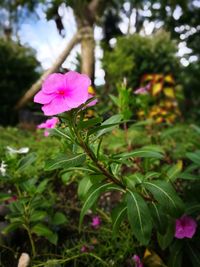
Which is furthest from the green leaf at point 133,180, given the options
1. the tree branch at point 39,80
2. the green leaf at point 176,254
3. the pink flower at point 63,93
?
the tree branch at point 39,80

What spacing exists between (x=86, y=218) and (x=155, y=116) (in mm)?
3681

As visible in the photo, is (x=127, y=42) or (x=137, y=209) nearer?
(x=137, y=209)

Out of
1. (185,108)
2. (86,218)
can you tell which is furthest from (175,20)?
(185,108)

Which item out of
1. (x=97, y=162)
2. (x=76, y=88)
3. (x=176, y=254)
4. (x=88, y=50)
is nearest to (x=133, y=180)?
(x=97, y=162)

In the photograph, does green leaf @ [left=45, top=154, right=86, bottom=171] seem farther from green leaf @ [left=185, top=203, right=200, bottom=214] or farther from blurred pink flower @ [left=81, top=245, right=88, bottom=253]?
blurred pink flower @ [left=81, top=245, right=88, bottom=253]

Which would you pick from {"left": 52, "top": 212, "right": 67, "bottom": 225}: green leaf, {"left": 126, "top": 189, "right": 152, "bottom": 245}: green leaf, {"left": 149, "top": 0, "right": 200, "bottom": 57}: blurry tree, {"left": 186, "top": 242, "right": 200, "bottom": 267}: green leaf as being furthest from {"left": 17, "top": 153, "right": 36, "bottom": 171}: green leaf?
{"left": 149, "top": 0, "right": 200, "bottom": 57}: blurry tree

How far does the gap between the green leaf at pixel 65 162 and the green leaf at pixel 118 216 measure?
0.37 metres

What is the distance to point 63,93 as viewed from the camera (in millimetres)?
1268

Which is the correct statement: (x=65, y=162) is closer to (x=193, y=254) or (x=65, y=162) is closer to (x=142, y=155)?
(x=142, y=155)

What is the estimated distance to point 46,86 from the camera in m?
1.28

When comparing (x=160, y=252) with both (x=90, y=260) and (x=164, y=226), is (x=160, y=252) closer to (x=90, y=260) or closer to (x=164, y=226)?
(x=90, y=260)

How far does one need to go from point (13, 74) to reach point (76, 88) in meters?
6.63

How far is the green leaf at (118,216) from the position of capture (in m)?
1.60

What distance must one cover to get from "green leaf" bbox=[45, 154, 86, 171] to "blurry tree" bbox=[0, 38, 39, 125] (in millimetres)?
6074
